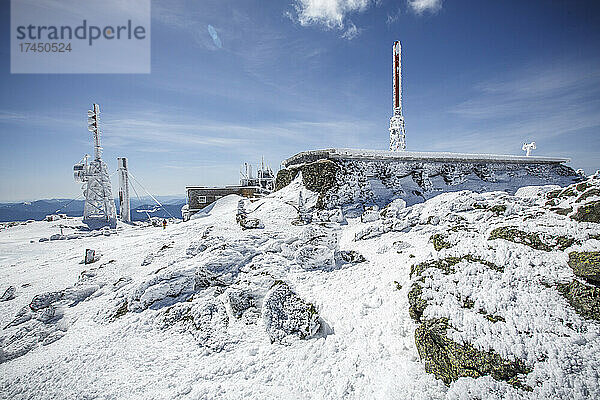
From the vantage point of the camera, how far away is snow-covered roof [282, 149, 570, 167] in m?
19.6

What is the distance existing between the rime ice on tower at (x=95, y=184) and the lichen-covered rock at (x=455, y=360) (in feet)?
125

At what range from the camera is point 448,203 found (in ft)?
47.9

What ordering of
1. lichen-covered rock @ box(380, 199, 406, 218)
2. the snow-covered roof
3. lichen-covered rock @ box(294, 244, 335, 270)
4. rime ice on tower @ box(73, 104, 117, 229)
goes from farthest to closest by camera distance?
rime ice on tower @ box(73, 104, 117, 229) < the snow-covered roof < lichen-covered rock @ box(380, 199, 406, 218) < lichen-covered rock @ box(294, 244, 335, 270)

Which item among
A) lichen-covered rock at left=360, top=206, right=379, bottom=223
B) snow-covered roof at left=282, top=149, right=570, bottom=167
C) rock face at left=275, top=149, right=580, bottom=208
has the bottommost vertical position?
lichen-covered rock at left=360, top=206, right=379, bottom=223

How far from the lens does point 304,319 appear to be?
312 inches

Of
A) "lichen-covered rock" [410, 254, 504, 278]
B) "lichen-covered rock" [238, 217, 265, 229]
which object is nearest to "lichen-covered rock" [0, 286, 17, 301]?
"lichen-covered rock" [238, 217, 265, 229]

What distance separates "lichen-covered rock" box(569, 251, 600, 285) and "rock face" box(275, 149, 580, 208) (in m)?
11.8

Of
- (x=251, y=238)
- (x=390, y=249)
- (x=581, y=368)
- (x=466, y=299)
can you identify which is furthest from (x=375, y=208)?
(x=581, y=368)

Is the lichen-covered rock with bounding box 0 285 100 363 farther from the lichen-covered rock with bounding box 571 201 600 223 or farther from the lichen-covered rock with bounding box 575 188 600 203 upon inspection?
the lichen-covered rock with bounding box 575 188 600 203

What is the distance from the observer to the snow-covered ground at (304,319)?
5.70 metres

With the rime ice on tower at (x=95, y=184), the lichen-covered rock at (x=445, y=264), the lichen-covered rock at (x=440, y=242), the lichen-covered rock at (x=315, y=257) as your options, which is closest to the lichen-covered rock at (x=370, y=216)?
the lichen-covered rock at (x=315, y=257)

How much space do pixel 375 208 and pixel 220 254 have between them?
1067cm

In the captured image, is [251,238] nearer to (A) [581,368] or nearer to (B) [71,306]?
(B) [71,306]

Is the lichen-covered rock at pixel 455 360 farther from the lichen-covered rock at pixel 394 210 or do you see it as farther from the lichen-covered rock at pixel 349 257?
the lichen-covered rock at pixel 394 210
